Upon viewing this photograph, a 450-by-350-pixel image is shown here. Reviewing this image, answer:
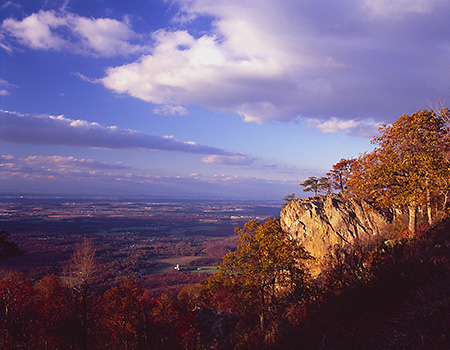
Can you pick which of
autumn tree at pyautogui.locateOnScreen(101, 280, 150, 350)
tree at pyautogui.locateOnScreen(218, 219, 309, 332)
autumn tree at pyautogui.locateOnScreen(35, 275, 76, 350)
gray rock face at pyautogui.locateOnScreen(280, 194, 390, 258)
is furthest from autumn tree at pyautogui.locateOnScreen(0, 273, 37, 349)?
gray rock face at pyautogui.locateOnScreen(280, 194, 390, 258)

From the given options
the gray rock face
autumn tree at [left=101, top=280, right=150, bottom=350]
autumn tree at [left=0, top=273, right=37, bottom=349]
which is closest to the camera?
autumn tree at [left=0, top=273, right=37, bottom=349]

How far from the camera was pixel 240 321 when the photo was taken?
2216 centimetres

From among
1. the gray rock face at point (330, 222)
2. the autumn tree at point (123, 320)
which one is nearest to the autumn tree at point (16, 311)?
the autumn tree at point (123, 320)

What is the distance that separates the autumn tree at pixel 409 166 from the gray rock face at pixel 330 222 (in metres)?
7.94

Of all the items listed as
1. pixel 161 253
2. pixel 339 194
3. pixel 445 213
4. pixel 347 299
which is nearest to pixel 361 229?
pixel 339 194

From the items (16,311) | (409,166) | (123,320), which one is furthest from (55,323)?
(409,166)

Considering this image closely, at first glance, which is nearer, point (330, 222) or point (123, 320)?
point (123, 320)

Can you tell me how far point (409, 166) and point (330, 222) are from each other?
13.7m

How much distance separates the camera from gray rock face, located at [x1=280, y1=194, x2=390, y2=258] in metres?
29.4

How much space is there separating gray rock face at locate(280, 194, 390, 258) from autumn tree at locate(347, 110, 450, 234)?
7.94 metres

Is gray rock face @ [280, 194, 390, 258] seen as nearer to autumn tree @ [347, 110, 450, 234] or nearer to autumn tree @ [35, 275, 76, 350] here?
autumn tree @ [347, 110, 450, 234]

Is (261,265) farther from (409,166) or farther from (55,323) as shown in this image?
(55,323)

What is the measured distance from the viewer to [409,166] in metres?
19.8

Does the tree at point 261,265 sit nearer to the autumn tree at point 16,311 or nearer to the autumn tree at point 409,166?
the autumn tree at point 409,166
